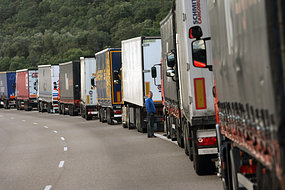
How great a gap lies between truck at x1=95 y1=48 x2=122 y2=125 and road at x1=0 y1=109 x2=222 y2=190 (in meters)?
5.76

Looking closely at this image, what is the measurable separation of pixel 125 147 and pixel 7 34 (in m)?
171

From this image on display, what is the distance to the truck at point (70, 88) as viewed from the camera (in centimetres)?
4591

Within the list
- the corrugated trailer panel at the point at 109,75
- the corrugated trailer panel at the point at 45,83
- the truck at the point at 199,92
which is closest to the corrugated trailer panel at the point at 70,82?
the corrugated trailer panel at the point at 45,83

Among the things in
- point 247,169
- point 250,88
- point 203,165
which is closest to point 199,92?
point 203,165

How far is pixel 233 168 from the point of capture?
939cm

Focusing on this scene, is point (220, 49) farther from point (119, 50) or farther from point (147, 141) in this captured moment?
point (119, 50)

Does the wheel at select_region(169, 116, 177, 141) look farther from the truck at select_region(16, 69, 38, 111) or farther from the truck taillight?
the truck at select_region(16, 69, 38, 111)

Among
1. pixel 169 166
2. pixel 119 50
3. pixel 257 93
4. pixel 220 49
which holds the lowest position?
pixel 169 166

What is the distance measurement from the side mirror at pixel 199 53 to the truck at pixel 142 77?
47.4 ft

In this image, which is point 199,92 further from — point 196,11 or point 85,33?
point 85,33

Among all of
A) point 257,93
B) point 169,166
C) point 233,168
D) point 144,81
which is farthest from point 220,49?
point 144,81

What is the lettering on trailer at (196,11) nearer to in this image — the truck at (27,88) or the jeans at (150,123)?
the jeans at (150,123)

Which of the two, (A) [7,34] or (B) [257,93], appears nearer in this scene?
(B) [257,93]

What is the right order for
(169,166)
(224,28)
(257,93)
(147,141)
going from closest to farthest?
(257,93)
(224,28)
(169,166)
(147,141)
